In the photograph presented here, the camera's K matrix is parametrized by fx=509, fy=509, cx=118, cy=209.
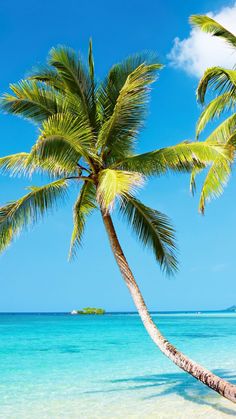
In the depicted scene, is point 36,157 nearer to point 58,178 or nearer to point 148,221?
point 58,178

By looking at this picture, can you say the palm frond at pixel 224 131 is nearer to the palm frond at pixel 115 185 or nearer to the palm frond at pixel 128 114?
the palm frond at pixel 128 114

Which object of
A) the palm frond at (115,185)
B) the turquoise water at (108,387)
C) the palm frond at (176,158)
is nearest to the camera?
the palm frond at (115,185)

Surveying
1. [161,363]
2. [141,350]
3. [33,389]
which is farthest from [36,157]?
[141,350]

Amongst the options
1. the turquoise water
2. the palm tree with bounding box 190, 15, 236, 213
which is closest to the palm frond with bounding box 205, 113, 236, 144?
the palm tree with bounding box 190, 15, 236, 213

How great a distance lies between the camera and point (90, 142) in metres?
8.80

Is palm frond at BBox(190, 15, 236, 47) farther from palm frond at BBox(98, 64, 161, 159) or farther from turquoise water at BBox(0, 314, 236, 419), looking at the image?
turquoise water at BBox(0, 314, 236, 419)

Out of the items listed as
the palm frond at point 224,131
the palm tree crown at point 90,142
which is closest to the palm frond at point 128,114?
the palm tree crown at point 90,142

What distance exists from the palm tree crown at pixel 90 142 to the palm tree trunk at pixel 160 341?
0.74m

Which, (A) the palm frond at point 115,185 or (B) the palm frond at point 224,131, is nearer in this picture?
(A) the palm frond at point 115,185

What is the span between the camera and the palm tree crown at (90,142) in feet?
27.6

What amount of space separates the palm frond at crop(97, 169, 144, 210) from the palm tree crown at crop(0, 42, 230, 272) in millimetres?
130

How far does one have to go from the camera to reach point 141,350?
22953 millimetres

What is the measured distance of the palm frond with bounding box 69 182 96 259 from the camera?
395 inches

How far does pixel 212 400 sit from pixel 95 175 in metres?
4.87
